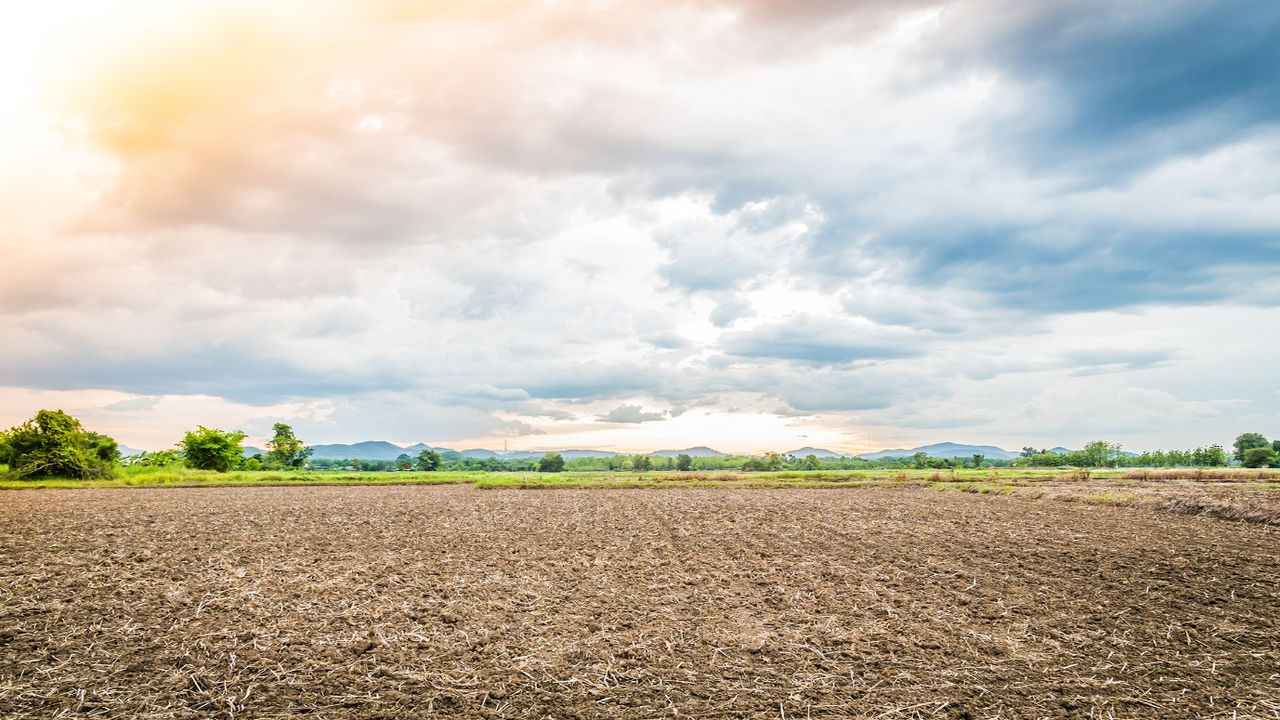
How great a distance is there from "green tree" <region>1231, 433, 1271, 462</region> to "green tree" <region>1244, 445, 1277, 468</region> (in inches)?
280

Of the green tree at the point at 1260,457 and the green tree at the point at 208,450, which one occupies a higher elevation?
the green tree at the point at 208,450

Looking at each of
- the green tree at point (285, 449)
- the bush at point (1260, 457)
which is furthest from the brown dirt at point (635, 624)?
the bush at point (1260, 457)

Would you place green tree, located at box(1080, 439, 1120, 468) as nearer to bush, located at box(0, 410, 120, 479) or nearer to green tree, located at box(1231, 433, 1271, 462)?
green tree, located at box(1231, 433, 1271, 462)

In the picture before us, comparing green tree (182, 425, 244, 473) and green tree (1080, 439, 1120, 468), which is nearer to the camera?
green tree (182, 425, 244, 473)

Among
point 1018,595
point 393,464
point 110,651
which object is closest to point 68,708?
point 110,651

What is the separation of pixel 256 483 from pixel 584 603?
158ft

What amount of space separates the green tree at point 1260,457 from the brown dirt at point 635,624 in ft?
345

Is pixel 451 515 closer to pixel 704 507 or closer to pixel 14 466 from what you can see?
pixel 704 507

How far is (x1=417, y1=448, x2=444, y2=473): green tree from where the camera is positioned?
3991 inches

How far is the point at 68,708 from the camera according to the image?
702 cm

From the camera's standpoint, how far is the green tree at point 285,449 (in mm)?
81938

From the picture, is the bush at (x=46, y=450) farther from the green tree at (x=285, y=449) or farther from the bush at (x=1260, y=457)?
the bush at (x=1260, y=457)

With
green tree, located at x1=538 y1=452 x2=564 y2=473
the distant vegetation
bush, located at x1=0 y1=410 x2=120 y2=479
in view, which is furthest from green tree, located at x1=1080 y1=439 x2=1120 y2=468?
bush, located at x1=0 y1=410 x2=120 y2=479

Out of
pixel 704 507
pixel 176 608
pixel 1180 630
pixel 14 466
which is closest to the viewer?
pixel 1180 630
